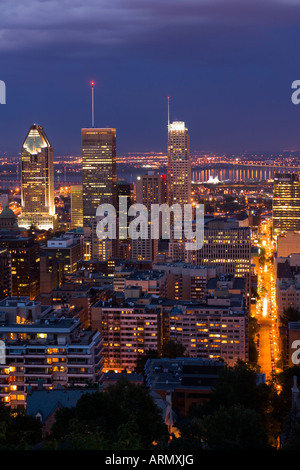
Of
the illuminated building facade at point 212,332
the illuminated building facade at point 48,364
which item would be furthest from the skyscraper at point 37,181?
the illuminated building facade at point 48,364

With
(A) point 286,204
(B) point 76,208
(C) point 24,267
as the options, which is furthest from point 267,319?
(B) point 76,208

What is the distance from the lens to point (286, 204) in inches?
1640

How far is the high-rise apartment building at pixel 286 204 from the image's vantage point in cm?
4153

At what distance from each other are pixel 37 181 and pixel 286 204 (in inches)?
623

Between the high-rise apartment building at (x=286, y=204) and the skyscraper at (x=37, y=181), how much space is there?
45.8 feet

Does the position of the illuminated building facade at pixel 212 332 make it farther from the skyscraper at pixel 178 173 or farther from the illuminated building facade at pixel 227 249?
the skyscraper at pixel 178 173

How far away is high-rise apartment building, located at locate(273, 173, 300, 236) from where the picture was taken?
41.5m

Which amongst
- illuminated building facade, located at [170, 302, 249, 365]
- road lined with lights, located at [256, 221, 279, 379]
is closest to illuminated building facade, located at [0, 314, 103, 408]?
road lined with lights, located at [256, 221, 279, 379]

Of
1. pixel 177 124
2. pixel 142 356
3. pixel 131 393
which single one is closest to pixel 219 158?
pixel 177 124

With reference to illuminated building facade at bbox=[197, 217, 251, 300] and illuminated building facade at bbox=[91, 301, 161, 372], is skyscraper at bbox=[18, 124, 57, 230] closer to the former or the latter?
illuminated building facade at bbox=[197, 217, 251, 300]

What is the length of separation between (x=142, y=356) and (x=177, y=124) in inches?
1251

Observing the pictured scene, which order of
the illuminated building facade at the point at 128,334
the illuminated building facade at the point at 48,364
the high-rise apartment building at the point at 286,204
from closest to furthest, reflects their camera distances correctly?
the illuminated building facade at the point at 48,364 < the illuminated building facade at the point at 128,334 < the high-rise apartment building at the point at 286,204
